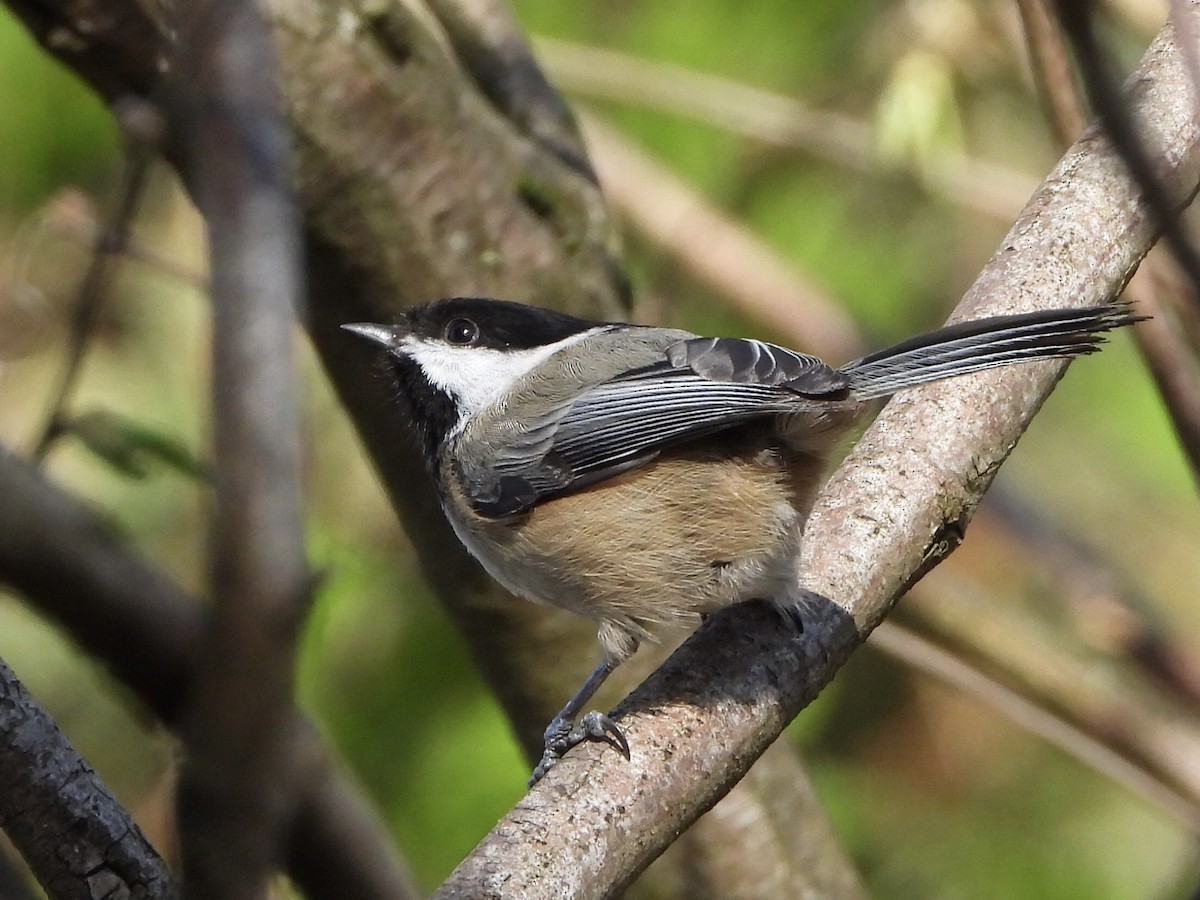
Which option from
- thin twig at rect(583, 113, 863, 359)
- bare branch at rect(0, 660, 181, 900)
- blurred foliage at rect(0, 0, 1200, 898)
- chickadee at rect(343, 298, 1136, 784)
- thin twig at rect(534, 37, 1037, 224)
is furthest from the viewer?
thin twig at rect(534, 37, 1037, 224)

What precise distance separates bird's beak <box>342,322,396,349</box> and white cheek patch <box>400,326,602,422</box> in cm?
2

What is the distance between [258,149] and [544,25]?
3120 millimetres

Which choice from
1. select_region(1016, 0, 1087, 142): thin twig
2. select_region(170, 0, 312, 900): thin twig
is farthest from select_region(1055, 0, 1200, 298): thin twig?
select_region(1016, 0, 1087, 142): thin twig

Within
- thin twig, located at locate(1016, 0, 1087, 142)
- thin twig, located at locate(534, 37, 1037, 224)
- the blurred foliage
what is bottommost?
the blurred foliage

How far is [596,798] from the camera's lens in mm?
1562

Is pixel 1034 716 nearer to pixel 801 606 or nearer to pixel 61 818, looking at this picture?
pixel 801 606

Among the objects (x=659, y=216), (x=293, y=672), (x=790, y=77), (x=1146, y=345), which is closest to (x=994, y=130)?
(x=790, y=77)

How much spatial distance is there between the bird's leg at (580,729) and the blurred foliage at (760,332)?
1.58 feet

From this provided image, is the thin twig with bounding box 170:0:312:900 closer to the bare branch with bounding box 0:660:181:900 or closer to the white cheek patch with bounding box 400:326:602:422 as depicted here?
the bare branch with bounding box 0:660:181:900

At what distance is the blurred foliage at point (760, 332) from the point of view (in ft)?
9.44

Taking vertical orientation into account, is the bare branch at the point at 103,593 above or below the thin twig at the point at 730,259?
below

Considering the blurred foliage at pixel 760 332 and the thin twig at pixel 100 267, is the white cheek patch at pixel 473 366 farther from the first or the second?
the thin twig at pixel 100 267

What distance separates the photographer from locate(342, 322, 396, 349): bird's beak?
7.18ft

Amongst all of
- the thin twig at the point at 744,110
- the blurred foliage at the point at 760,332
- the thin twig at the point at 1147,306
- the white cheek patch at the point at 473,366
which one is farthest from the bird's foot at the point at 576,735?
the thin twig at the point at 744,110
